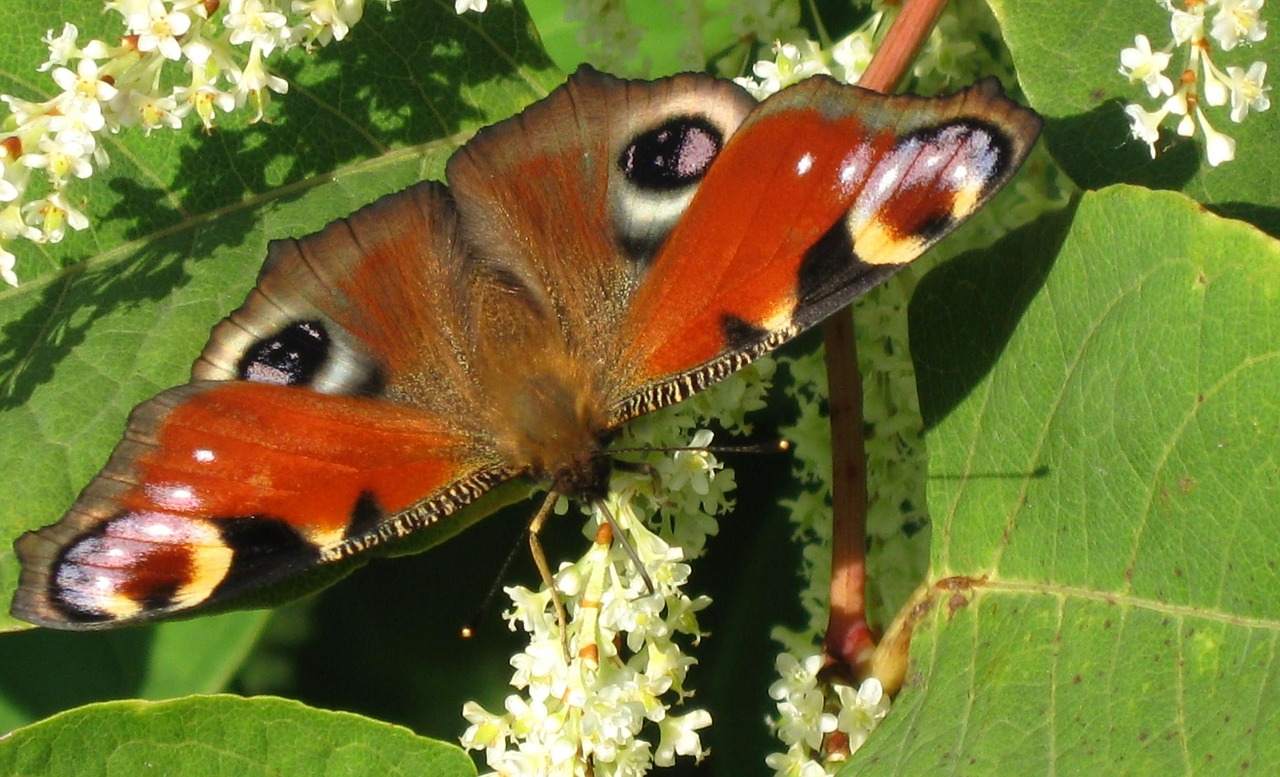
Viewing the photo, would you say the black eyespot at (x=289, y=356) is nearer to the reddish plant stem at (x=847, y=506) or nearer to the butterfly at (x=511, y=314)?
the butterfly at (x=511, y=314)

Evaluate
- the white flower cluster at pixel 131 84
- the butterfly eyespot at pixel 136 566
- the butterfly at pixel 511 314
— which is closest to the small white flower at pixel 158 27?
the white flower cluster at pixel 131 84

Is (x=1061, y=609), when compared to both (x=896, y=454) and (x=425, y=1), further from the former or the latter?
(x=425, y=1)

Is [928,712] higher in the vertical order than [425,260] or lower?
lower

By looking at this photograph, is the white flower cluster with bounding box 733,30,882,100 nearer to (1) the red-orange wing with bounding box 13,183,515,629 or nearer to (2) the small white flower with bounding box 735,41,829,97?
(2) the small white flower with bounding box 735,41,829,97

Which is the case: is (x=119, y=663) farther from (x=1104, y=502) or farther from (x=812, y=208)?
(x=1104, y=502)

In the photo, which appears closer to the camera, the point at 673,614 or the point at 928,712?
the point at 928,712

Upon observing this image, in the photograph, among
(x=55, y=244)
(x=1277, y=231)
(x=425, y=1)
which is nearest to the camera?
(x=1277, y=231)

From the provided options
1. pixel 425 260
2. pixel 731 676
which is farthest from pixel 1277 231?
pixel 731 676
